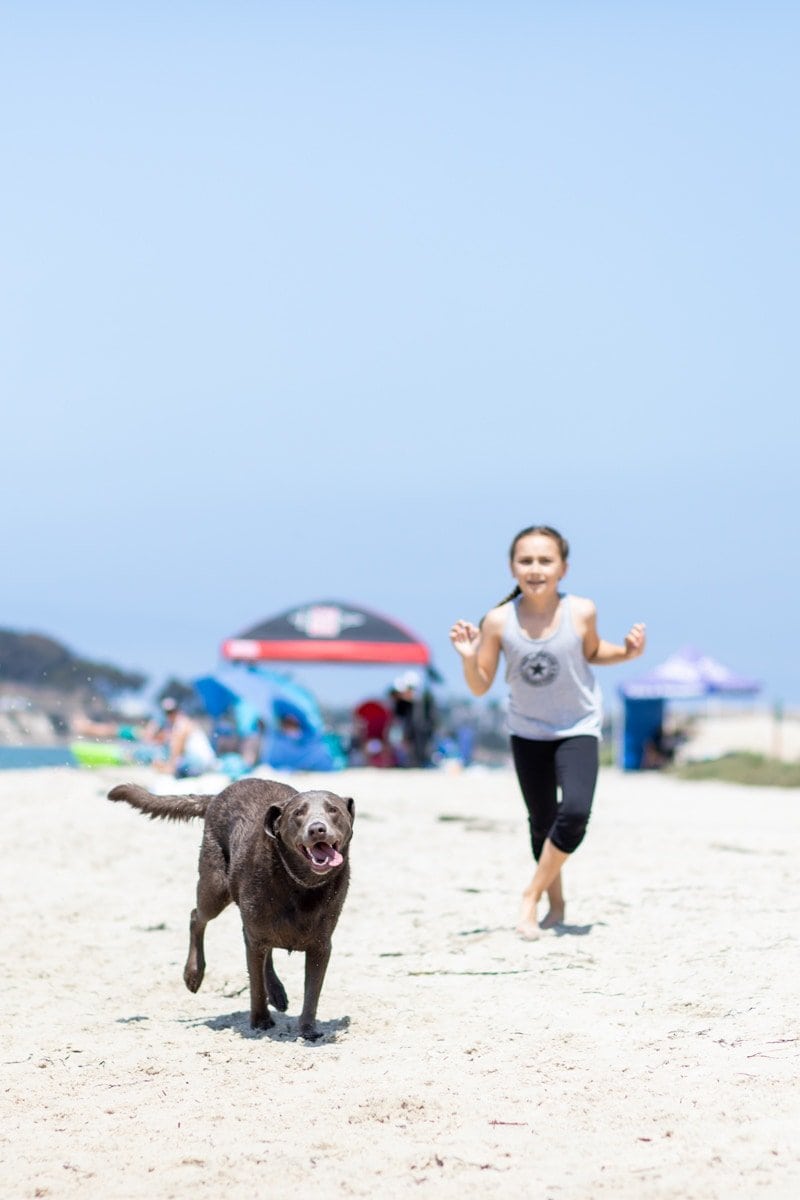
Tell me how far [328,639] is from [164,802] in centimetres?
1859

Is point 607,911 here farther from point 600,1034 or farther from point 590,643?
point 600,1034

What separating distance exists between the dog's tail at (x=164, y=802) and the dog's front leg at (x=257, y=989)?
88 centimetres

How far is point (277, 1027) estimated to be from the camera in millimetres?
6148

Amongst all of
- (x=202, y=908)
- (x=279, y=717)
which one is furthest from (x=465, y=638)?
(x=279, y=717)

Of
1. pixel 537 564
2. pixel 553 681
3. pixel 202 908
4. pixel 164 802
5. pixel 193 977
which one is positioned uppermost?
pixel 537 564

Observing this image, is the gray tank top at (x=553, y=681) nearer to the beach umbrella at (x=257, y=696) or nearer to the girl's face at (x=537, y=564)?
the girl's face at (x=537, y=564)

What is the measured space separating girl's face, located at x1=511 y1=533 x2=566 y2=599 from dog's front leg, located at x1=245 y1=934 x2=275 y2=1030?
2.60 m

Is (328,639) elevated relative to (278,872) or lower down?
elevated

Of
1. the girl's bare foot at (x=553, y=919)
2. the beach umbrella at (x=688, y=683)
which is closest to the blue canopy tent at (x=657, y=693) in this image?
the beach umbrella at (x=688, y=683)

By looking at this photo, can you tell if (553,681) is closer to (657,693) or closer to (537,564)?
(537,564)

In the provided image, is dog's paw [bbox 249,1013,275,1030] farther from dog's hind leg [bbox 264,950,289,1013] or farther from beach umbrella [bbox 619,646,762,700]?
beach umbrella [bbox 619,646,762,700]

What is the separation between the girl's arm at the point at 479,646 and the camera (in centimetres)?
788

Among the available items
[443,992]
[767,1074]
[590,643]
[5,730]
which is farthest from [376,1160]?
[5,730]

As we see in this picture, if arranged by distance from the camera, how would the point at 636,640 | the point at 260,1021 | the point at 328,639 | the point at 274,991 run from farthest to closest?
the point at 328,639 → the point at 636,640 → the point at 274,991 → the point at 260,1021
